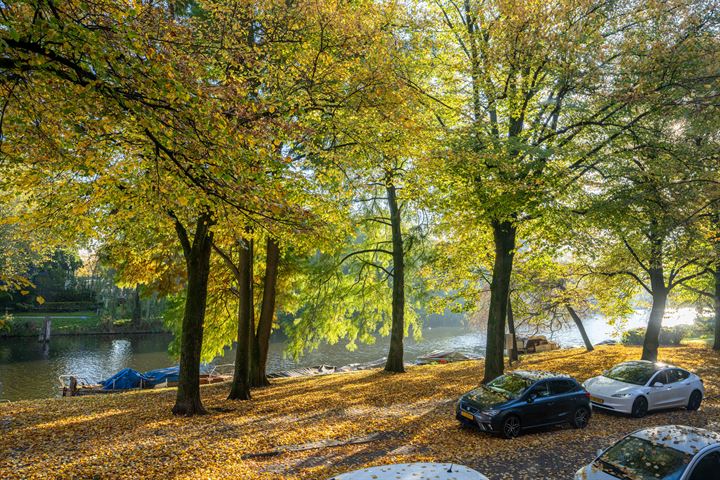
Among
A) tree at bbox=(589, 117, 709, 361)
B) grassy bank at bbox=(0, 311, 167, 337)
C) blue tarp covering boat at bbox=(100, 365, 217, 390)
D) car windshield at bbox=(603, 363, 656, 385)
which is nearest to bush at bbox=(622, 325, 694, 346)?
tree at bbox=(589, 117, 709, 361)

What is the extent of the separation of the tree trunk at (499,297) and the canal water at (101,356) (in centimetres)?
1181

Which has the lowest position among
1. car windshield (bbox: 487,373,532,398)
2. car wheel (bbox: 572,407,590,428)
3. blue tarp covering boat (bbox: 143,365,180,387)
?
blue tarp covering boat (bbox: 143,365,180,387)

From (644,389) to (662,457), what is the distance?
8218mm

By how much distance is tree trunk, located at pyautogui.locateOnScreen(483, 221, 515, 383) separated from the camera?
18031 millimetres

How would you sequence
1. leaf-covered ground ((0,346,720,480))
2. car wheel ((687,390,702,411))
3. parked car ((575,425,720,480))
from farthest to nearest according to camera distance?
car wheel ((687,390,702,411)) < leaf-covered ground ((0,346,720,480)) < parked car ((575,425,720,480))

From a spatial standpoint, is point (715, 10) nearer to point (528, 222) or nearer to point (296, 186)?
point (528, 222)

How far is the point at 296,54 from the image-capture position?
1249cm

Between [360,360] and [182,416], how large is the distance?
3233cm

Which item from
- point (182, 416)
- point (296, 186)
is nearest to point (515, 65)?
point (296, 186)

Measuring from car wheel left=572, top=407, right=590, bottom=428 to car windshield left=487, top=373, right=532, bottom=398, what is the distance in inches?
74.0

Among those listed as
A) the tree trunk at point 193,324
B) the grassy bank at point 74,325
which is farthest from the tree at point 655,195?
the grassy bank at point 74,325

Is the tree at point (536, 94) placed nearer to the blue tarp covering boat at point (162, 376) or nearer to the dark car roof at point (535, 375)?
the dark car roof at point (535, 375)

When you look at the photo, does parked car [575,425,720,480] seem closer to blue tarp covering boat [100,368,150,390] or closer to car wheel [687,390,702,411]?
car wheel [687,390,702,411]

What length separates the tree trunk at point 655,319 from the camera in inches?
873
